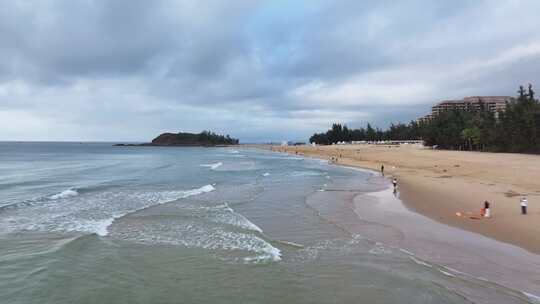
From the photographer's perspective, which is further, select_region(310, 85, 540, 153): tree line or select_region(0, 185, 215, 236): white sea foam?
select_region(310, 85, 540, 153): tree line

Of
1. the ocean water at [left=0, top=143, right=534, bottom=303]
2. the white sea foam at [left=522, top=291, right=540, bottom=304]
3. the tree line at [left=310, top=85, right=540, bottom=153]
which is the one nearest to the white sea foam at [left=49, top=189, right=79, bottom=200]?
the ocean water at [left=0, top=143, right=534, bottom=303]

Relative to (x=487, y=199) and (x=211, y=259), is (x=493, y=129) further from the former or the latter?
(x=211, y=259)

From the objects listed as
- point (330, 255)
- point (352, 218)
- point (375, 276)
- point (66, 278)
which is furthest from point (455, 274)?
point (66, 278)

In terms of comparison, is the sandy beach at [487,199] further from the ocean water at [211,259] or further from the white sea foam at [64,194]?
the white sea foam at [64,194]

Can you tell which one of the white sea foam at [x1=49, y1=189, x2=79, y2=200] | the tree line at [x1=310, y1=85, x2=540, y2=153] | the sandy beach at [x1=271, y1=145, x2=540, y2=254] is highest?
the tree line at [x1=310, y1=85, x2=540, y2=153]

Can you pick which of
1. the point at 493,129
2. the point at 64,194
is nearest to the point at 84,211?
the point at 64,194

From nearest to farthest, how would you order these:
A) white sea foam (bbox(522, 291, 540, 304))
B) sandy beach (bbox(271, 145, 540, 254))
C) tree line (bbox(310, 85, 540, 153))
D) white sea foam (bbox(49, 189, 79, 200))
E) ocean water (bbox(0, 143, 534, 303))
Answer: white sea foam (bbox(522, 291, 540, 304))
ocean water (bbox(0, 143, 534, 303))
sandy beach (bbox(271, 145, 540, 254))
white sea foam (bbox(49, 189, 79, 200))
tree line (bbox(310, 85, 540, 153))

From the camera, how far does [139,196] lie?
21.9 metres

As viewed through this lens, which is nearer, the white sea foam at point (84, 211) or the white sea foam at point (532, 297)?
the white sea foam at point (532, 297)

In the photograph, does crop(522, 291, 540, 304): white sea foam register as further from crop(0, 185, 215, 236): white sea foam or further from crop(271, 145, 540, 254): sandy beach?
crop(0, 185, 215, 236): white sea foam

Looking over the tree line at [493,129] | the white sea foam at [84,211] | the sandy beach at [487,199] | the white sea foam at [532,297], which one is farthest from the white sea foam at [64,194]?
the tree line at [493,129]

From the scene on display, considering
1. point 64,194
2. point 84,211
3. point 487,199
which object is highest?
point 64,194

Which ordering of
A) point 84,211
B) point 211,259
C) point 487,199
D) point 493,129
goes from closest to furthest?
1. point 211,259
2. point 84,211
3. point 487,199
4. point 493,129

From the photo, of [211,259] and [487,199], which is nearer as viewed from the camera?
[211,259]
